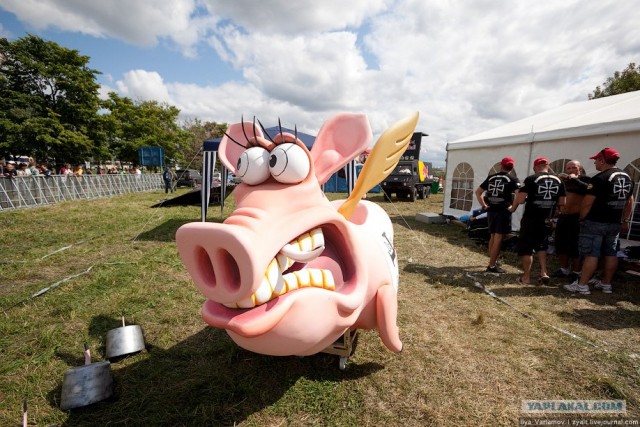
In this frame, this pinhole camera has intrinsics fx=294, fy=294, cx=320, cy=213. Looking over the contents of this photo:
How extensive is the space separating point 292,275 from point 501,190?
395 cm

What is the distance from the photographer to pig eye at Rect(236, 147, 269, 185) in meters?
1.64

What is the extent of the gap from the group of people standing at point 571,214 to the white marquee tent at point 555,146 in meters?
1.28

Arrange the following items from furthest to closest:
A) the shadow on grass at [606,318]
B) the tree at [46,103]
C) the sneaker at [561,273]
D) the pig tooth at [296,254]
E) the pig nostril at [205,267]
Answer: the tree at [46,103]
the sneaker at [561,273]
the shadow on grass at [606,318]
the pig tooth at [296,254]
the pig nostril at [205,267]

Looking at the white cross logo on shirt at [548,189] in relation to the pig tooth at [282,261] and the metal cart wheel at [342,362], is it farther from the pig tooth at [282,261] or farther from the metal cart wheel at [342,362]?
the pig tooth at [282,261]

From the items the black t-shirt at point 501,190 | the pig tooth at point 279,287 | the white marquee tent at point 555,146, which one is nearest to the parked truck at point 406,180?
the white marquee tent at point 555,146

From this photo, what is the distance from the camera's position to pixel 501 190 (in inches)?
168

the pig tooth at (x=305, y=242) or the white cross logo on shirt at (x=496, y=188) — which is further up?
the white cross logo on shirt at (x=496, y=188)

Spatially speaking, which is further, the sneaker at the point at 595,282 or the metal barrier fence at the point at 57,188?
the metal barrier fence at the point at 57,188

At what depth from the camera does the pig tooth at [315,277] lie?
5.17 feet

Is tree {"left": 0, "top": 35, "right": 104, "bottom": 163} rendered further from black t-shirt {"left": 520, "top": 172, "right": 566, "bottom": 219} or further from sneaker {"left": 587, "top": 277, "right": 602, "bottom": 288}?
sneaker {"left": 587, "top": 277, "right": 602, "bottom": 288}

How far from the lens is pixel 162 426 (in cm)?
196

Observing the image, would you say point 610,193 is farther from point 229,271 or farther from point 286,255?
point 229,271

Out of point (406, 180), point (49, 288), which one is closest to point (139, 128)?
point (406, 180)

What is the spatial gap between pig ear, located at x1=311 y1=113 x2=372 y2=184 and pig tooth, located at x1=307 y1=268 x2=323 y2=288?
56cm
